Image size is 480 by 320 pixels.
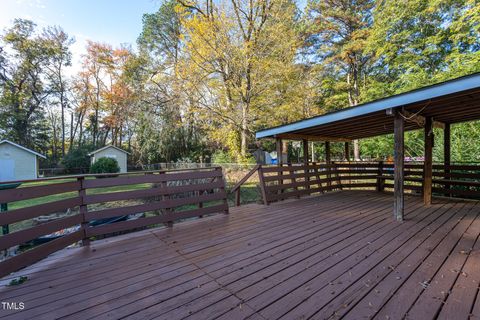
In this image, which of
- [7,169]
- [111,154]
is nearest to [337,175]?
[111,154]

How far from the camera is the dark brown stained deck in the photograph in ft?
5.27

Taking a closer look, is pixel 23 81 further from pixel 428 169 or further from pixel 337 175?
pixel 428 169

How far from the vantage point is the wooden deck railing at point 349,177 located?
16.8 ft

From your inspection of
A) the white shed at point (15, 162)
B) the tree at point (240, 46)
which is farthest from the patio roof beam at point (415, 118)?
the white shed at point (15, 162)

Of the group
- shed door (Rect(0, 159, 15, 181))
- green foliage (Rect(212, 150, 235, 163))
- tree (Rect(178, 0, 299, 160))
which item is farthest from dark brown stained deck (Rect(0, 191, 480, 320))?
shed door (Rect(0, 159, 15, 181))

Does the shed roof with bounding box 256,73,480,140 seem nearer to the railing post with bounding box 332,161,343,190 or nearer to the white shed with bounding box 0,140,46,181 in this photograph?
the railing post with bounding box 332,161,343,190

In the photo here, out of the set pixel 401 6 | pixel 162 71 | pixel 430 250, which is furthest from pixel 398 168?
pixel 162 71

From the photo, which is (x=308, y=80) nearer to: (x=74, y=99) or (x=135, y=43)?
(x=135, y=43)

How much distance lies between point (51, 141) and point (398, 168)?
32080mm

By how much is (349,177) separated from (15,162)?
1992 centimetres

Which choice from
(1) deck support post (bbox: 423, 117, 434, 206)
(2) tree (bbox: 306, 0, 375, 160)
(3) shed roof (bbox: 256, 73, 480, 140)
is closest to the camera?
(3) shed roof (bbox: 256, 73, 480, 140)

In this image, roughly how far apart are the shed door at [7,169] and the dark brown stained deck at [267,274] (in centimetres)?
1727

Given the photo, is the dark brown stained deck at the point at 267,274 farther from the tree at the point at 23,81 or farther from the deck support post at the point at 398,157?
the tree at the point at 23,81

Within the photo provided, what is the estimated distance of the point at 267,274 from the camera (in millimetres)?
2086
